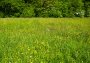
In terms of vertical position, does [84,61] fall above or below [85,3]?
above

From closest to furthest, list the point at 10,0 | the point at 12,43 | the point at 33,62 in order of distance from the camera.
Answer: the point at 33,62 < the point at 12,43 < the point at 10,0

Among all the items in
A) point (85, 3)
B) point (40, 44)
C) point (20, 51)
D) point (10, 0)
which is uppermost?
point (20, 51)

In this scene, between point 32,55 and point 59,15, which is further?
point 59,15

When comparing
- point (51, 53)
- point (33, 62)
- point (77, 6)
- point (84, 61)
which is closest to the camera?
point (33, 62)

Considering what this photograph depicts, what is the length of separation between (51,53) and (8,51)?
4.14 feet

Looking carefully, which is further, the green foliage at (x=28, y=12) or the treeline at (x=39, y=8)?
the treeline at (x=39, y=8)

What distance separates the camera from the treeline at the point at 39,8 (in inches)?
1705

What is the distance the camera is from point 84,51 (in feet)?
25.8

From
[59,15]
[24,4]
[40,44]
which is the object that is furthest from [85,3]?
[40,44]

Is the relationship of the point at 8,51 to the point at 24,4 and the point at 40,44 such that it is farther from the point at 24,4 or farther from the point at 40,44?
the point at 24,4

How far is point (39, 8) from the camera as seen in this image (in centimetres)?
4388

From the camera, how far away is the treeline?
4331 centimetres

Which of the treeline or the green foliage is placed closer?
the green foliage

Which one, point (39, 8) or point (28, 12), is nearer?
point (28, 12)
